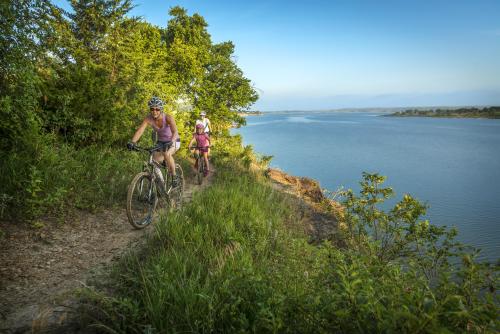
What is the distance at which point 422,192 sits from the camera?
21594 mm

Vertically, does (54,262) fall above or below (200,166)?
below

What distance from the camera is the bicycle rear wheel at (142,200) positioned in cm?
607

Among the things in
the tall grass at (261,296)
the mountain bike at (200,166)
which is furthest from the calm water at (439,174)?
the mountain bike at (200,166)

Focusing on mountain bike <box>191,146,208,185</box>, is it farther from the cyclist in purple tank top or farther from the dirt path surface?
the dirt path surface

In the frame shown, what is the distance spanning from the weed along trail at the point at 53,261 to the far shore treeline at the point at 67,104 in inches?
21.3

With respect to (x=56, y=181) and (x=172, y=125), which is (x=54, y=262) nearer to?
(x=56, y=181)

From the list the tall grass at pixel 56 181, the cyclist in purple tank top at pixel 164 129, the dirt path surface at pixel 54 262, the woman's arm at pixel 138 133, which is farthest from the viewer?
the cyclist in purple tank top at pixel 164 129

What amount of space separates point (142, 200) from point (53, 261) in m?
2.08

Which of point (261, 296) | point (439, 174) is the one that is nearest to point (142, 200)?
point (261, 296)

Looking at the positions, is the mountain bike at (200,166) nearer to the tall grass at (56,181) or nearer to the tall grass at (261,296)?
the tall grass at (56,181)

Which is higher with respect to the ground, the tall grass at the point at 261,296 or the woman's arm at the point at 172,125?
the woman's arm at the point at 172,125

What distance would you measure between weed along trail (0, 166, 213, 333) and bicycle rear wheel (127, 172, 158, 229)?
0.29 metres

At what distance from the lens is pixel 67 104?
866cm

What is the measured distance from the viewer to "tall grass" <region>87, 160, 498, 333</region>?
80.2 inches
